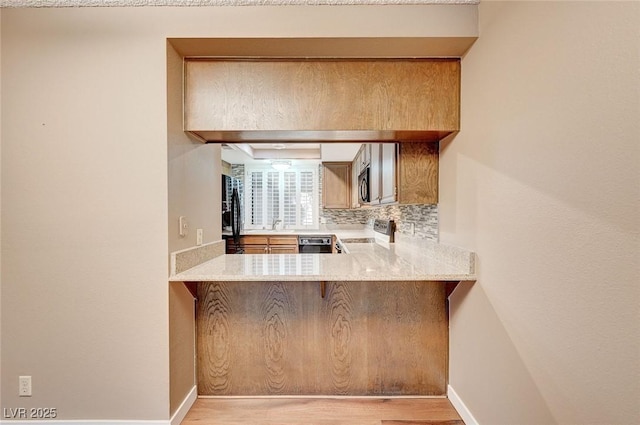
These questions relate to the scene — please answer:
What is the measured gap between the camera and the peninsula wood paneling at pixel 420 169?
7.24ft

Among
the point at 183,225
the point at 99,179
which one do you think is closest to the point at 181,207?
the point at 183,225

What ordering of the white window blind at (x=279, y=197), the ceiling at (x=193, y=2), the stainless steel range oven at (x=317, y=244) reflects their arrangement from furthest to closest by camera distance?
the white window blind at (x=279, y=197), the stainless steel range oven at (x=317, y=244), the ceiling at (x=193, y=2)

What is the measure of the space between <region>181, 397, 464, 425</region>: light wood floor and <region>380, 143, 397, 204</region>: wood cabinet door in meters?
1.40

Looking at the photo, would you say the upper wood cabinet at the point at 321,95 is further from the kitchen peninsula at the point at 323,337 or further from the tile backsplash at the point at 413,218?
the kitchen peninsula at the point at 323,337

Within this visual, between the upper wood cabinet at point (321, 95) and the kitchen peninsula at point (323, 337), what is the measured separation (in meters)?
0.89

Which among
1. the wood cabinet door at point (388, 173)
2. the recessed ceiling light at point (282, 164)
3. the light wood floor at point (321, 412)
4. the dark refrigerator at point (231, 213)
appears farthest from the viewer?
the recessed ceiling light at point (282, 164)

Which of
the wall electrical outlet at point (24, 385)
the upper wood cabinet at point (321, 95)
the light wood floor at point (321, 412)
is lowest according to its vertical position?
the light wood floor at point (321, 412)

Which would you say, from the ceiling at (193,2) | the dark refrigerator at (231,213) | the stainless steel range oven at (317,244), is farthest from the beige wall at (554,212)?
the dark refrigerator at (231,213)

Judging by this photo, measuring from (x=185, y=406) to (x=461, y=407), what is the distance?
1.72 metres

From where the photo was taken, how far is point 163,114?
1706 millimetres

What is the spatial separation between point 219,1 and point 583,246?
6.60 ft

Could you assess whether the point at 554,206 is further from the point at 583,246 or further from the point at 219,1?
the point at 219,1

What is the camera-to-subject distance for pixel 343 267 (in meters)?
1.91

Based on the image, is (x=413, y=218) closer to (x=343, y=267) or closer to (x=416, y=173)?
(x=416, y=173)
